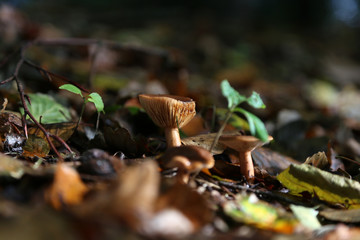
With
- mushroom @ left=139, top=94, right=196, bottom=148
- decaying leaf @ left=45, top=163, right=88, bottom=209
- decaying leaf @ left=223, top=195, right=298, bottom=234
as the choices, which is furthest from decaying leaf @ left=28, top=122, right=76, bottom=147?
decaying leaf @ left=223, top=195, right=298, bottom=234

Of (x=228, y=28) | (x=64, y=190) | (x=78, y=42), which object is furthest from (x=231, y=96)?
(x=228, y=28)

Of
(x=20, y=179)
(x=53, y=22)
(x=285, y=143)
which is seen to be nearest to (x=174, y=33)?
(x=53, y=22)

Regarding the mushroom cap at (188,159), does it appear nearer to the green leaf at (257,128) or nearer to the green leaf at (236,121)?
the green leaf at (257,128)

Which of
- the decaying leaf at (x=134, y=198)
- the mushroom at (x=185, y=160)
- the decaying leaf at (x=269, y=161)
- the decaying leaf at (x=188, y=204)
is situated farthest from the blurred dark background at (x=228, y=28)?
the decaying leaf at (x=134, y=198)

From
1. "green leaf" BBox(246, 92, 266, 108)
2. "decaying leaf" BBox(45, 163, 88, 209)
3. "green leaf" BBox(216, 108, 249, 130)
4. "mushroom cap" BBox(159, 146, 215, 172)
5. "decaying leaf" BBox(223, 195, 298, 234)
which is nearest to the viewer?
"decaying leaf" BBox(45, 163, 88, 209)

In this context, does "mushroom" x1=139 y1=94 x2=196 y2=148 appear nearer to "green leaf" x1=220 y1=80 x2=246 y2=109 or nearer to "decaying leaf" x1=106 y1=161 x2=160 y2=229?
"green leaf" x1=220 y1=80 x2=246 y2=109

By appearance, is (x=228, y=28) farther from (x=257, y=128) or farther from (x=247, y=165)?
(x=257, y=128)

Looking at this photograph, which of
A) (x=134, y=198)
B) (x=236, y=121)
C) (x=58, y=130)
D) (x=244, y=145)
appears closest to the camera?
(x=134, y=198)
